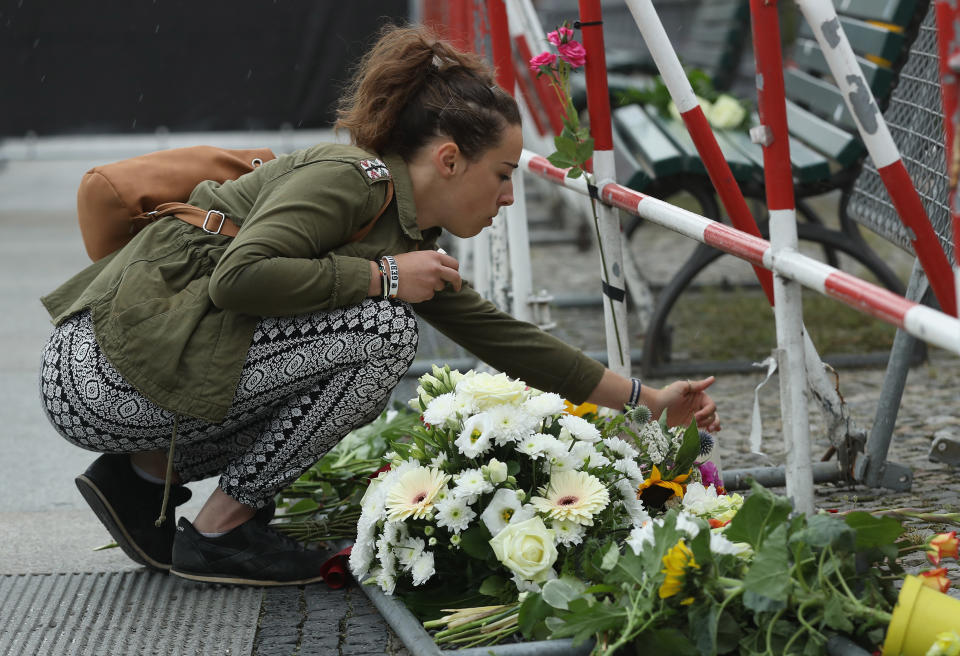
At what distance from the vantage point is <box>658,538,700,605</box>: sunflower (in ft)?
5.70

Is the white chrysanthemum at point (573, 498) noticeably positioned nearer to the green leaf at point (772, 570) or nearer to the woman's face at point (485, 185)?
the green leaf at point (772, 570)

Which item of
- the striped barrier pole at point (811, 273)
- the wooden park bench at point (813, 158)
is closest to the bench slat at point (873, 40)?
the wooden park bench at point (813, 158)

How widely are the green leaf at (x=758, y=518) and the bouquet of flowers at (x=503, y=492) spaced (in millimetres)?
302

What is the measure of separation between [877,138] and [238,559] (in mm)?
1462

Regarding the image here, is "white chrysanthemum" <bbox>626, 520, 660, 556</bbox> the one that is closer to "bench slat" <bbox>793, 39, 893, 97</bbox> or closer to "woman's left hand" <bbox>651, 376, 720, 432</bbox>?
"woman's left hand" <bbox>651, 376, 720, 432</bbox>

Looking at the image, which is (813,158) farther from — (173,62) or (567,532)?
(173,62)

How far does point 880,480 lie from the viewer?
2.69 metres

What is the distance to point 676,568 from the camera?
174 cm

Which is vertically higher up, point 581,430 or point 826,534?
point 826,534

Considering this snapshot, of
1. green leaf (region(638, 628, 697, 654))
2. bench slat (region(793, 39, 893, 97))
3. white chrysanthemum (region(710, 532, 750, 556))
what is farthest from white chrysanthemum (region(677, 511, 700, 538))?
bench slat (region(793, 39, 893, 97))

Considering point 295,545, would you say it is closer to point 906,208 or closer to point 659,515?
point 659,515

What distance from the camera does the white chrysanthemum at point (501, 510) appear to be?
2.06 meters

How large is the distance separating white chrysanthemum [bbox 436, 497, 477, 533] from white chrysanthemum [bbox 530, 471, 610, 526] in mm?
120

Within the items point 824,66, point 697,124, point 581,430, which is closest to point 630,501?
point 581,430
